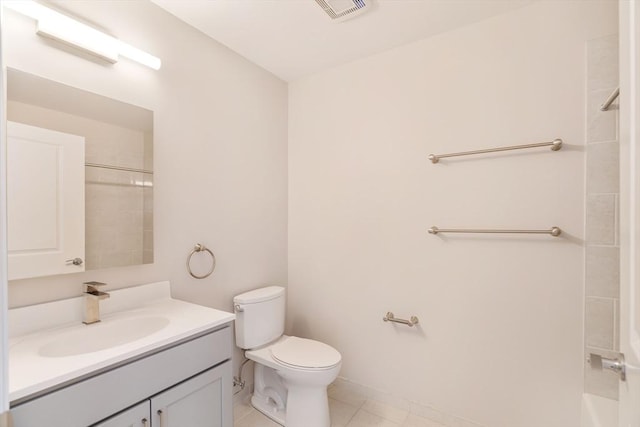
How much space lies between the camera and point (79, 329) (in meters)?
1.21

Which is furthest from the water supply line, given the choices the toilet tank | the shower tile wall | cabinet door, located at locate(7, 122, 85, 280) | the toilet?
the shower tile wall

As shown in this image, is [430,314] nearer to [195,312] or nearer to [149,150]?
[195,312]

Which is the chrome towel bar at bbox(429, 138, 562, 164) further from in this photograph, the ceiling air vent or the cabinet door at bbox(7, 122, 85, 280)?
the cabinet door at bbox(7, 122, 85, 280)

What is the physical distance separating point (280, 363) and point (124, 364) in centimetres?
92

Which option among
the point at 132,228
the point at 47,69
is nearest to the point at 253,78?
the point at 47,69

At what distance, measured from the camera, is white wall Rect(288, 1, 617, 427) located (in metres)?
1.54

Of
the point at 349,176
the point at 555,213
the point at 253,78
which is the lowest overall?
the point at 555,213

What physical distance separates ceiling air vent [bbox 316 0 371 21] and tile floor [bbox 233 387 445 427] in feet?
7.94

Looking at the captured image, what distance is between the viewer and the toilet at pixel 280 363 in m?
1.70

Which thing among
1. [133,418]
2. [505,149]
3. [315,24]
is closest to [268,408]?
[133,418]

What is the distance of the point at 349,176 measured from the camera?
2.19 metres

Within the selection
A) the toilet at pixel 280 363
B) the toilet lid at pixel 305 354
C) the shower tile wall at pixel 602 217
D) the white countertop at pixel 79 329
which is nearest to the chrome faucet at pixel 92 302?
the white countertop at pixel 79 329

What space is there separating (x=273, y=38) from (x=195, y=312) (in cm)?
168

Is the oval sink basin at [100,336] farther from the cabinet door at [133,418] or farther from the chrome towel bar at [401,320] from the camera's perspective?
the chrome towel bar at [401,320]
